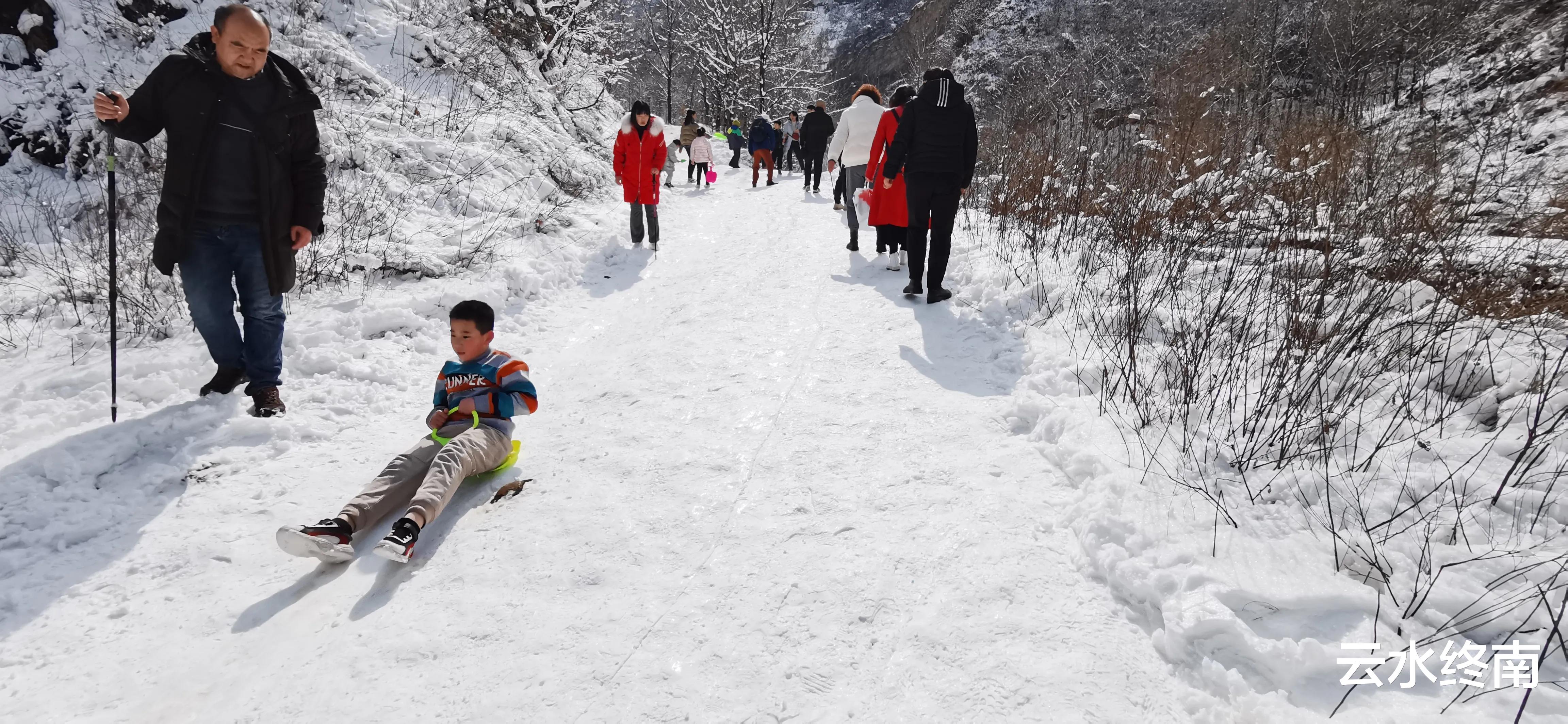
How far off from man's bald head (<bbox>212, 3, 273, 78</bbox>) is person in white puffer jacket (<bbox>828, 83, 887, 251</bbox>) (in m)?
5.92

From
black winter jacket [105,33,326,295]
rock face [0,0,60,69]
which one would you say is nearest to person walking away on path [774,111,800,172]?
rock face [0,0,60,69]

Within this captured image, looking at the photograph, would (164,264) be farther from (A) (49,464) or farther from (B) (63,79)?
(B) (63,79)

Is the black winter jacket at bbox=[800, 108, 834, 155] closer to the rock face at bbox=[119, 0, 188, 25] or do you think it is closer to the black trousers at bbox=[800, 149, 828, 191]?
the black trousers at bbox=[800, 149, 828, 191]

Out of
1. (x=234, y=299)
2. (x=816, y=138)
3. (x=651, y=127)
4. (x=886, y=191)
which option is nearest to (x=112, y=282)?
(x=234, y=299)

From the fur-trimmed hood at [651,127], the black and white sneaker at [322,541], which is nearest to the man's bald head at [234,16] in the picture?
the black and white sneaker at [322,541]

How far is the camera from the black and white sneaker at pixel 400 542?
7.95ft

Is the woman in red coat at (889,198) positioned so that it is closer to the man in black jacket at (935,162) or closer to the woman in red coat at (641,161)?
the man in black jacket at (935,162)

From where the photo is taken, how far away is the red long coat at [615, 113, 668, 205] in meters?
8.48

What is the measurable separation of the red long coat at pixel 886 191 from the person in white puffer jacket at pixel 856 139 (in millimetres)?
637

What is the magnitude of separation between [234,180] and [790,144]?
18.7 meters

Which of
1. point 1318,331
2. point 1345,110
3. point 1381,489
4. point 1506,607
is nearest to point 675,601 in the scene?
point 1506,607

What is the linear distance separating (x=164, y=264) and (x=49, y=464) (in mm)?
1061

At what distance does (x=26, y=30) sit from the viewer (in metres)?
7.94

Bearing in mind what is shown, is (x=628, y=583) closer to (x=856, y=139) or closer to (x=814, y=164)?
(x=856, y=139)
